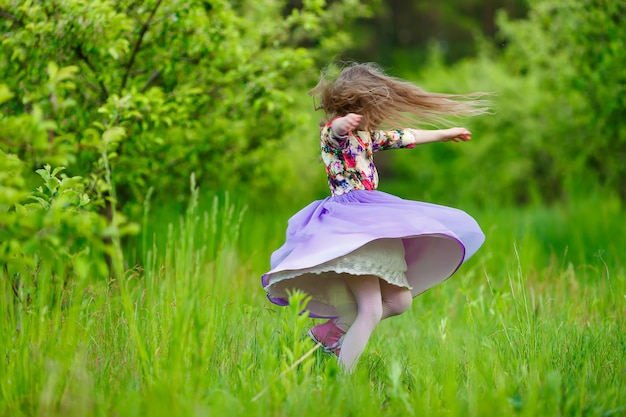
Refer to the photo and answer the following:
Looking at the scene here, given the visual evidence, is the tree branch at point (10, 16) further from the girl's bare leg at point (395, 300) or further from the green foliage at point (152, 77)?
the girl's bare leg at point (395, 300)

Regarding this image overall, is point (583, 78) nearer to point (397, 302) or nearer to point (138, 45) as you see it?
point (138, 45)

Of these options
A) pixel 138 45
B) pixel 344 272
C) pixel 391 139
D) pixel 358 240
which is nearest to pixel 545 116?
pixel 138 45

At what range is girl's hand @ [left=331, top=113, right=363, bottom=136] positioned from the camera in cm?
321

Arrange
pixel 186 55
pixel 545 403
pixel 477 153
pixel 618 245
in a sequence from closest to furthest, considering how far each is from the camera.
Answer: pixel 545 403 < pixel 186 55 < pixel 618 245 < pixel 477 153

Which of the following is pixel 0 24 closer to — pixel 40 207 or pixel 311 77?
pixel 40 207

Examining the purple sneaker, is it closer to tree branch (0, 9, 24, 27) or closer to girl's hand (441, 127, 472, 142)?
girl's hand (441, 127, 472, 142)

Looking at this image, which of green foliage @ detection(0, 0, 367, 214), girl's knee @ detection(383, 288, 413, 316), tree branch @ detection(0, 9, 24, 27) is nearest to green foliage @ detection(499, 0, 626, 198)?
green foliage @ detection(0, 0, 367, 214)

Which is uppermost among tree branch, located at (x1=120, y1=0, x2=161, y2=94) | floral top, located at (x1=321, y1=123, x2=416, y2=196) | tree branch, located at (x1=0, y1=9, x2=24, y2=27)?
tree branch, located at (x1=0, y1=9, x2=24, y2=27)

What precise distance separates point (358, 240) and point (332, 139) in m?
0.54

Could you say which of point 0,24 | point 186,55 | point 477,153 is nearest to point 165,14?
point 186,55

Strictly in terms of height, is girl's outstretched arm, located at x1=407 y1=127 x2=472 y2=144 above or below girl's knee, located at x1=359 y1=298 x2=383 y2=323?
above

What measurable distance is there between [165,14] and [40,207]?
208cm

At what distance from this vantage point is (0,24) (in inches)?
175

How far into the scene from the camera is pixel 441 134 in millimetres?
3527
